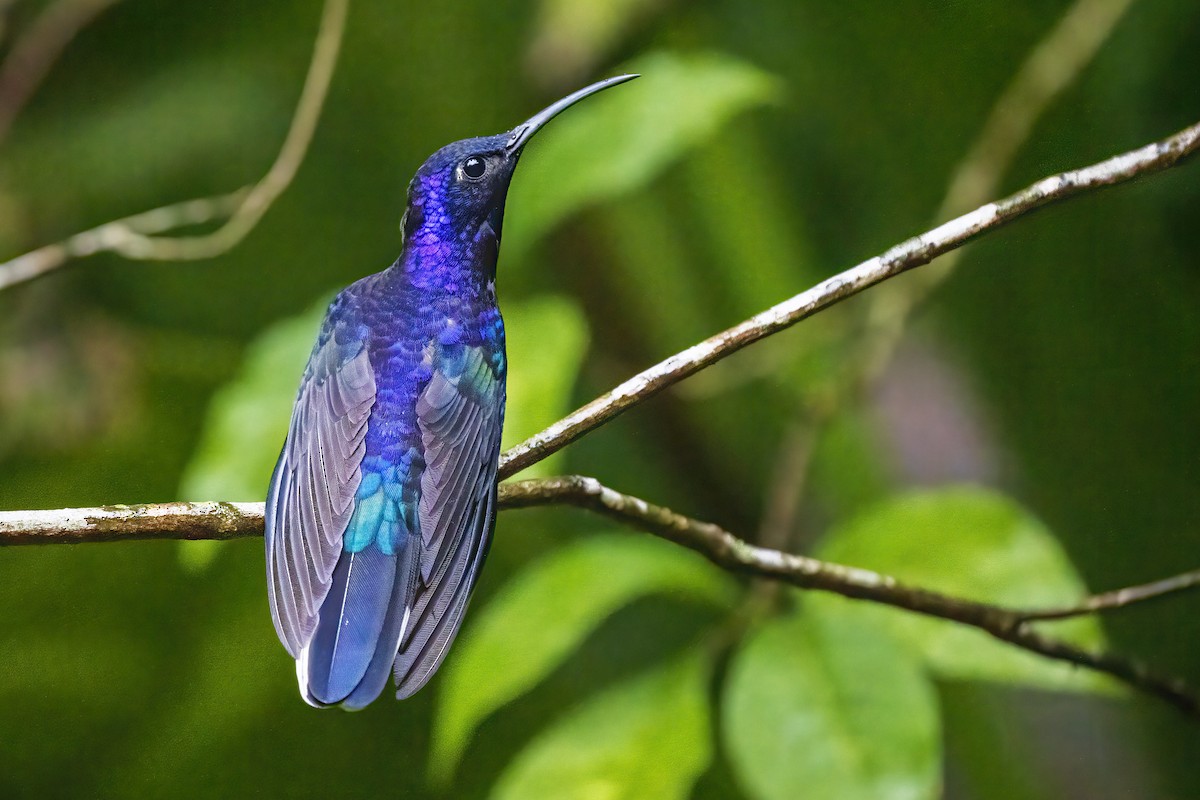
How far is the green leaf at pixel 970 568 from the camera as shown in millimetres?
1106

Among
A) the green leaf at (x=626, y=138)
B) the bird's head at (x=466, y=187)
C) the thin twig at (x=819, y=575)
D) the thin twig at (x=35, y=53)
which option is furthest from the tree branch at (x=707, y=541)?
the thin twig at (x=35, y=53)

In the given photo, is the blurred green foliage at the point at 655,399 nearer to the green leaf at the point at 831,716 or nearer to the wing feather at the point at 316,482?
the green leaf at the point at 831,716

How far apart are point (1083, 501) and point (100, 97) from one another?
128 centimetres

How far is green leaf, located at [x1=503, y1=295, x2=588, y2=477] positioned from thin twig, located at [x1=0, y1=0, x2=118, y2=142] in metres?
0.67

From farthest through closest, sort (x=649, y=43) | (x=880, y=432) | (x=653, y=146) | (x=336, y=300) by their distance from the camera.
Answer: (x=880, y=432) → (x=649, y=43) → (x=653, y=146) → (x=336, y=300)

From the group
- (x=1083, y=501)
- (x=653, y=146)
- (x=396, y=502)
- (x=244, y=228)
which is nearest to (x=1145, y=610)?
(x=1083, y=501)

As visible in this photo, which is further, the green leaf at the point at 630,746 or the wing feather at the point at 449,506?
the green leaf at the point at 630,746

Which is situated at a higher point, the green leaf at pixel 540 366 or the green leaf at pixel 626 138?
the green leaf at pixel 626 138

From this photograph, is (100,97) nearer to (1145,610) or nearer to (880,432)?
A: (880,432)

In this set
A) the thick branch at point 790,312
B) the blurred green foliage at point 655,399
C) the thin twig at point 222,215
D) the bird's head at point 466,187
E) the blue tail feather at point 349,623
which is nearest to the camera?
the blue tail feather at point 349,623

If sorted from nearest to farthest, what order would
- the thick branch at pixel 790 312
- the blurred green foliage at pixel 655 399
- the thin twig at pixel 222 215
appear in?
the thick branch at pixel 790 312 → the blurred green foliage at pixel 655 399 → the thin twig at pixel 222 215

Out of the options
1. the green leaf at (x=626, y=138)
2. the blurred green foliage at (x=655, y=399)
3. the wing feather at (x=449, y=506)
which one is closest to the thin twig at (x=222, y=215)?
the blurred green foliage at (x=655, y=399)


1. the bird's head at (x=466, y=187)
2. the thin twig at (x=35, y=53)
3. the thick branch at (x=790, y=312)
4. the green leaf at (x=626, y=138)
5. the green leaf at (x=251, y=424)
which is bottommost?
the thick branch at (x=790, y=312)

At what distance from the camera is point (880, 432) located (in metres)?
1.55
